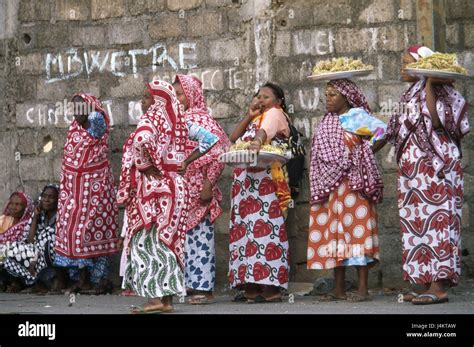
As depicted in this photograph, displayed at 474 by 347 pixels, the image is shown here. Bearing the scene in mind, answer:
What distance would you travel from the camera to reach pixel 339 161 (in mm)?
10438

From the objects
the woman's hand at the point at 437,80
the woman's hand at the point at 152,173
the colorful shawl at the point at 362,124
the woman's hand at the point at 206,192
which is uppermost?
the woman's hand at the point at 437,80

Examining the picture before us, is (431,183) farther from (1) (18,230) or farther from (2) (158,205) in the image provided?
(1) (18,230)

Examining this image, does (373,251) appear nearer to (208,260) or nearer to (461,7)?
(208,260)

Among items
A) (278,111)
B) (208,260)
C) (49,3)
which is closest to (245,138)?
(278,111)

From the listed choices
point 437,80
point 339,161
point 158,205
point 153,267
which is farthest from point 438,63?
point 153,267

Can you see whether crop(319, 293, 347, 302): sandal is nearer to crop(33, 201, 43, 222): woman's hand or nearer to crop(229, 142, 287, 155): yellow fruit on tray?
crop(229, 142, 287, 155): yellow fruit on tray

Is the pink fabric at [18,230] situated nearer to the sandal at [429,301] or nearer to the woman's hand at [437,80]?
the sandal at [429,301]

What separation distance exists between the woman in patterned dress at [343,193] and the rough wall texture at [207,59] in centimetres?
86

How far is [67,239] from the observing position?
11875 mm

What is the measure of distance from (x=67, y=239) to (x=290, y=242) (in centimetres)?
208

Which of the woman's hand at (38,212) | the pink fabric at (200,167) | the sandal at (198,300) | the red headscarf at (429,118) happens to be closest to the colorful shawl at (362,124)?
the red headscarf at (429,118)

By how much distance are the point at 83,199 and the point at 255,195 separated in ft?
6.38

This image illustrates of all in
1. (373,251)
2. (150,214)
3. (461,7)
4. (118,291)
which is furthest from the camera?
(118,291)

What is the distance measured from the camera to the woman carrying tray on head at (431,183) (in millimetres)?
9922
